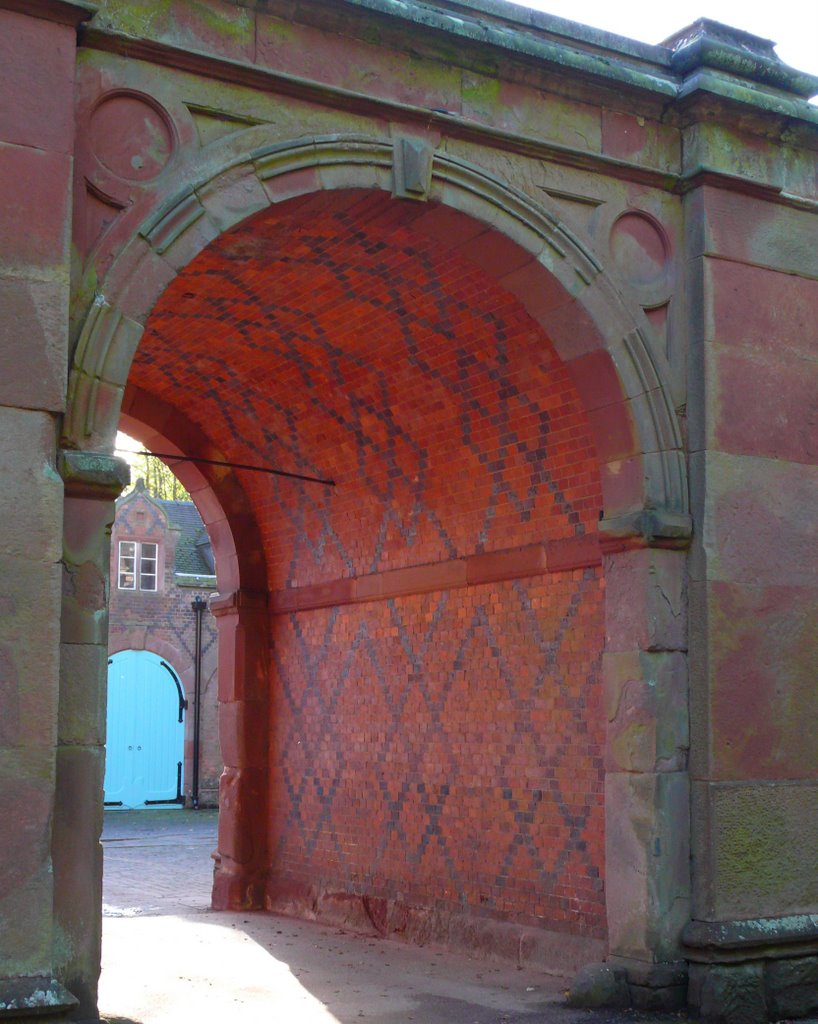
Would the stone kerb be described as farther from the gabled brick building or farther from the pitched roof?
the pitched roof

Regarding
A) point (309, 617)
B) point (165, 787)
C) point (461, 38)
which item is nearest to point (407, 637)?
point (309, 617)

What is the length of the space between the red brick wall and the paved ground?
46 centimetres

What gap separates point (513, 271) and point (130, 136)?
2174 millimetres

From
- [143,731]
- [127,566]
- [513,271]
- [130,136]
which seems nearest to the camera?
[130,136]

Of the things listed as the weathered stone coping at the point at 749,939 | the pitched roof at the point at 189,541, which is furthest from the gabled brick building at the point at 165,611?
the weathered stone coping at the point at 749,939

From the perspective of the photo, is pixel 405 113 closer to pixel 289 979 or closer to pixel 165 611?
pixel 289 979

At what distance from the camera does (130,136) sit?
20.4ft

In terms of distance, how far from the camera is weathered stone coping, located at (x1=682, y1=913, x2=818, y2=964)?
6895mm

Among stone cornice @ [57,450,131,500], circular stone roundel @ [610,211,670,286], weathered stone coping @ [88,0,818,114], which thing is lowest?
stone cornice @ [57,450,131,500]

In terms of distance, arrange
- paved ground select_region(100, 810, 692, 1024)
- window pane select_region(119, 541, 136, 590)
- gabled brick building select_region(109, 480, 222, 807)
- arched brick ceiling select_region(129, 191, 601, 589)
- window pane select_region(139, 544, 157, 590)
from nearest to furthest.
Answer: paved ground select_region(100, 810, 692, 1024), arched brick ceiling select_region(129, 191, 601, 589), gabled brick building select_region(109, 480, 222, 807), window pane select_region(119, 541, 136, 590), window pane select_region(139, 544, 157, 590)

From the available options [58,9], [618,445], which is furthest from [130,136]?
[618,445]

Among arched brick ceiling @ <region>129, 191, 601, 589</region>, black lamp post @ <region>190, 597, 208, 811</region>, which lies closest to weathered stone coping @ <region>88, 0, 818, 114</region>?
arched brick ceiling @ <region>129, 191, 601, 589</region>

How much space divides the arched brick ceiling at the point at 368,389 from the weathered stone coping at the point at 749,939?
7.66 ft

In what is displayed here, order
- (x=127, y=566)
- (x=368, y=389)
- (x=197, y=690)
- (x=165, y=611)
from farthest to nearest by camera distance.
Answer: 1. (x=127, y=566)
2. (x=165, y=611)
3. (x=197, y=690)
4. (x=368, y=389)
